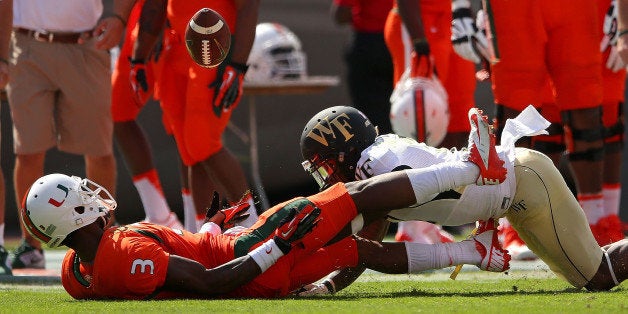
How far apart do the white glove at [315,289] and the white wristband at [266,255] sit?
49cm

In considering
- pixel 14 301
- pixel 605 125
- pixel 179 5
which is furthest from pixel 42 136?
pixel 605 125


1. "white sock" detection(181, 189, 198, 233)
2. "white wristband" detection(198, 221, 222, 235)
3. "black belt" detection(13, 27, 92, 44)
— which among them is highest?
"black belt" detection(13, 27, 92, 44)

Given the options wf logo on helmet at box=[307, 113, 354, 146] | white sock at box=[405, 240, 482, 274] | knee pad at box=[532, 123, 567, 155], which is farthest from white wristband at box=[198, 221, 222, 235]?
knee pad at box=[532, 123, 567, 155]

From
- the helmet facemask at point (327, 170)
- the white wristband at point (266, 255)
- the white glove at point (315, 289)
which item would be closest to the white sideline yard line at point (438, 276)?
the white glove at point (315, 289)

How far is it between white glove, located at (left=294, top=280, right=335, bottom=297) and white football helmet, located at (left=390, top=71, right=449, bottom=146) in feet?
7.08

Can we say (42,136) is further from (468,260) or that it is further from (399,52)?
(468,260)

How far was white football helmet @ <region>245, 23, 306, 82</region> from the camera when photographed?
10320 mm

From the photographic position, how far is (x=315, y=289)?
5887 mm

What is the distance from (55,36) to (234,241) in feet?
8.98

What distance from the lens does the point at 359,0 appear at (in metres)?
10.1

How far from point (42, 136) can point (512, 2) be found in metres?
2.77

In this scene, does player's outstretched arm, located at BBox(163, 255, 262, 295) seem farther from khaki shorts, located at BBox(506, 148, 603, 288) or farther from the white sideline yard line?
the white sideline yard line

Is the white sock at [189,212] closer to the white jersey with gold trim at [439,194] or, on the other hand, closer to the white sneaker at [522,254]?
the white sneaker at [522,254]

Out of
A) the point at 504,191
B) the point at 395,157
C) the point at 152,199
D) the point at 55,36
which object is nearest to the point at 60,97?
the point at 55,36
